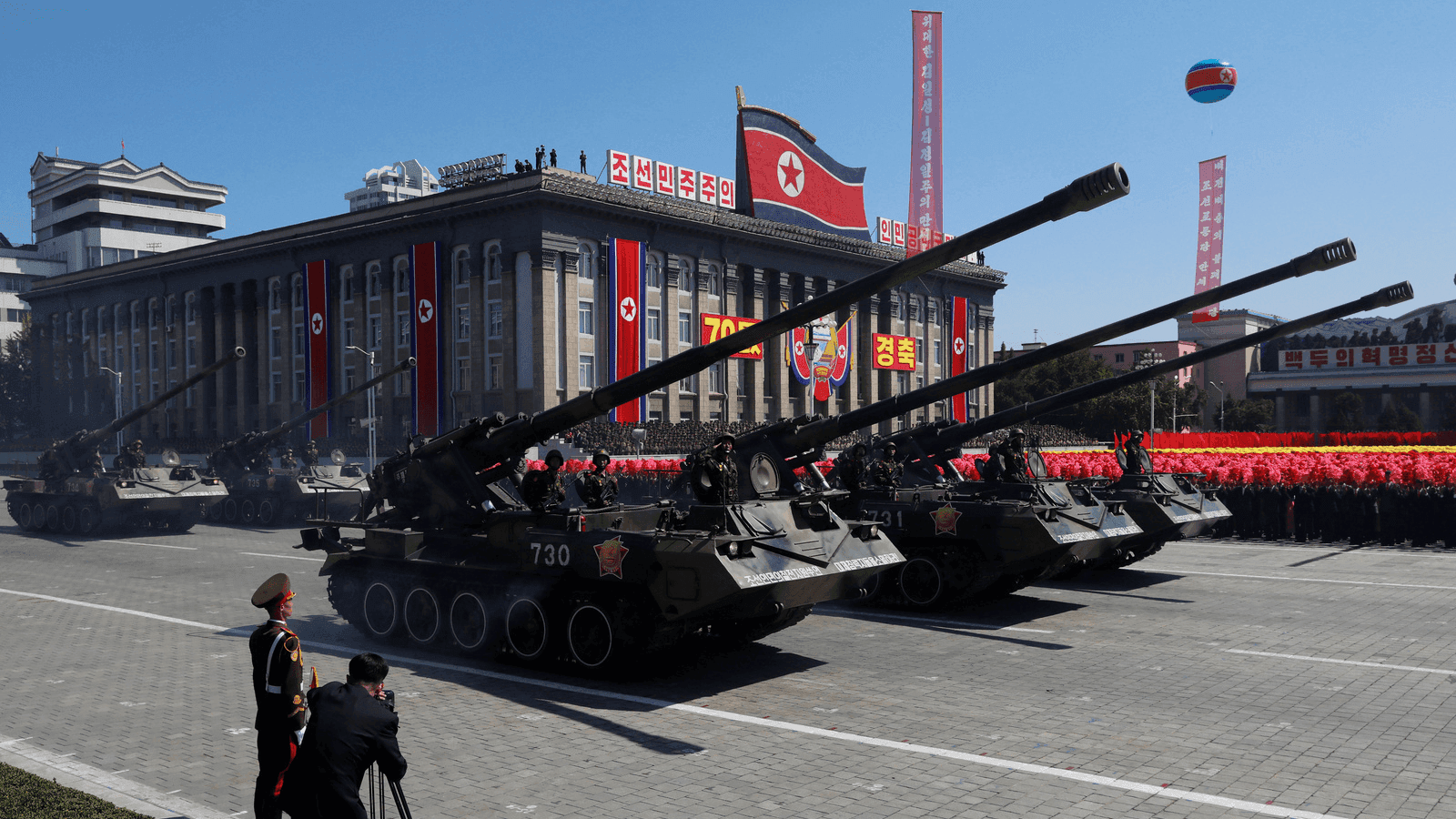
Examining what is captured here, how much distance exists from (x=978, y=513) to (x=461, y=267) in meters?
43.8

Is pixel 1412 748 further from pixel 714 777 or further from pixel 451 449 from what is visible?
pixel 451 449

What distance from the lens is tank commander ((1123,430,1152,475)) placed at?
18625 millimetres

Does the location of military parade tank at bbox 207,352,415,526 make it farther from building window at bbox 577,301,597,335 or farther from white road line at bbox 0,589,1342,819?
building window at bbox 577,301,597,335

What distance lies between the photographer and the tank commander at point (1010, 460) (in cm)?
1636

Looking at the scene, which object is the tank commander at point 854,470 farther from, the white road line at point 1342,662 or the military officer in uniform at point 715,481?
the white road line at point 1342,662

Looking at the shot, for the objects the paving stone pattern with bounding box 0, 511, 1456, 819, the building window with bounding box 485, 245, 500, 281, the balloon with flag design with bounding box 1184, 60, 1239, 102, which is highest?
the balloon with flag design with bounding box 1184, 60, 1239, 102

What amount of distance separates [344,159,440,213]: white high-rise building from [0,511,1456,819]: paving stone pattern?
125268 mm

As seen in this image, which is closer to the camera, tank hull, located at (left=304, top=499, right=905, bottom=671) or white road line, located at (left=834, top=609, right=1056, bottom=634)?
tank hull, located at (left=304, top=499, right=905, bottom=671)

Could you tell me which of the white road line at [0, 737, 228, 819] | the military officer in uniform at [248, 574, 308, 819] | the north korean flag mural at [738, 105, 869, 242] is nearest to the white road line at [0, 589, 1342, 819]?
the white road line at [0, 737, 228, 819]

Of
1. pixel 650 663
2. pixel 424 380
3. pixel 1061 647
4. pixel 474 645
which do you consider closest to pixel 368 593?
pixel 474 645

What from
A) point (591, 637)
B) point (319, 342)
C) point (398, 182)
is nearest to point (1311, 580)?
point (591, 637)

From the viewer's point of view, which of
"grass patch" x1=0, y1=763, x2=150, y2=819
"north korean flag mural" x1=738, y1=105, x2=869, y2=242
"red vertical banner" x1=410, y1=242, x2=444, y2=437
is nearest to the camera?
"grass patch" x1=0, y1=763, x2=150, y2=819

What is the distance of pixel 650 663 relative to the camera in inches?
449

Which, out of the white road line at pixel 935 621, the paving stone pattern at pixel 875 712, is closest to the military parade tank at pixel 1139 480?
the paving stone pattern at pixel 875 712
